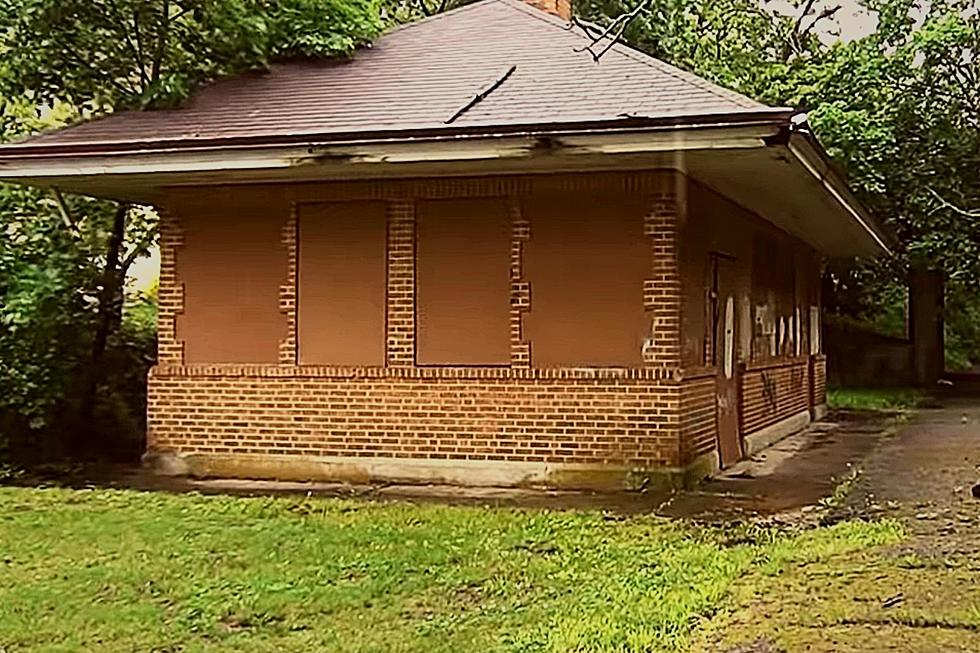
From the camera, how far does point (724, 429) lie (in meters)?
11.0

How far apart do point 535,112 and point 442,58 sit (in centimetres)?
257

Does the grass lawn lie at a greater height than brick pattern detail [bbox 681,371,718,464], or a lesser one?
lesser

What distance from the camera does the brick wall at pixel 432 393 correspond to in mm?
9188

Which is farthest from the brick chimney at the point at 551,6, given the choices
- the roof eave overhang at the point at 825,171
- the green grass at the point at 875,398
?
the green grass at the point at 875,398

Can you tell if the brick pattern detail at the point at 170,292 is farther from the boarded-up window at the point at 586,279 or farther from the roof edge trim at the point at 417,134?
the boarded-up window at the point at 586,279

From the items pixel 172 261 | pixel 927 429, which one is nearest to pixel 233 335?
pixel 172 261

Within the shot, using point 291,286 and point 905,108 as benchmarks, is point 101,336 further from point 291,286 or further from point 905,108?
point 905,108

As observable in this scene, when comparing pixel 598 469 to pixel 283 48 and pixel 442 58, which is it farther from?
pixel 283 48

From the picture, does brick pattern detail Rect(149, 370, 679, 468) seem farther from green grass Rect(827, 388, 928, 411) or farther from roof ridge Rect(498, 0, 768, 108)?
green grass Rect(827, 388, 928, 411)

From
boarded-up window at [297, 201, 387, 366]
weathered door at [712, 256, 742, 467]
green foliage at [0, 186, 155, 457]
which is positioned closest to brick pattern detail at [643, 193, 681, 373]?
weathered door at [712, 256, 742, 467]

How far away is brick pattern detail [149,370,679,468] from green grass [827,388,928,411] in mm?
11287

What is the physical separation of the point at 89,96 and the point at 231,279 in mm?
→ 2834

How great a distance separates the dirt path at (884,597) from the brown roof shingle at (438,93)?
281 cm

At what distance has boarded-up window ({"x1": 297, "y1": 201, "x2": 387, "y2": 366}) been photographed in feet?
32.4
